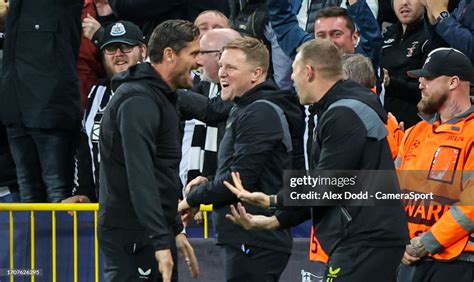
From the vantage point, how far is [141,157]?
7.23m

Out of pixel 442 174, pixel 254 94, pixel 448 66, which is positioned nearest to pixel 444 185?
pixel 442 174

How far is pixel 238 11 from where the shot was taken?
39.5 ft

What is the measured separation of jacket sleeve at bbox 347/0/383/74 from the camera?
34.7 ft

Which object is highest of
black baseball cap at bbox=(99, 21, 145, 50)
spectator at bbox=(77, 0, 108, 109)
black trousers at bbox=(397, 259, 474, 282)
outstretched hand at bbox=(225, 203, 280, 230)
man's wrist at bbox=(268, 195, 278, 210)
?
black baseball cap at bbox=(99, 21, 145, 50)

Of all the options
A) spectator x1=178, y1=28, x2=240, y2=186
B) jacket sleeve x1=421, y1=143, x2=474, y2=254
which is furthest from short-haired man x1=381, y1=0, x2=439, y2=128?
jacket sleeve x1=421, y1=143, x2=474, y2=254

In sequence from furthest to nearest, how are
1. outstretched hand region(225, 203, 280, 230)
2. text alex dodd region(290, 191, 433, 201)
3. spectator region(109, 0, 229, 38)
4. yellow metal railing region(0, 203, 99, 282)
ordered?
spectator region(109, 0, 229, 38), yellow metal railing region(0, 203, 99, 282), outstretched hand region(225, 203, 280, 230), text alex dodd region(290, 191, 433, 201)

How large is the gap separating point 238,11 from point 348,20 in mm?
2096

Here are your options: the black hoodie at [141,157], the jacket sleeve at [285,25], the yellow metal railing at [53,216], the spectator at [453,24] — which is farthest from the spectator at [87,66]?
the black hoodie at [141,157]

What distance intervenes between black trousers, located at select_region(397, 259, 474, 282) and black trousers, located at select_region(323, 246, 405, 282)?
40.3 inches

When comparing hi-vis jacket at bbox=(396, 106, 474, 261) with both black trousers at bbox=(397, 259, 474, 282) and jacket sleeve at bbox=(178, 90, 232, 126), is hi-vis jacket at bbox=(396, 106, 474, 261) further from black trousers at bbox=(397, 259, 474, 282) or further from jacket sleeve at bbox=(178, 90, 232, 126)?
jacket sleeve at bbox=(178, 90, 232, 126)

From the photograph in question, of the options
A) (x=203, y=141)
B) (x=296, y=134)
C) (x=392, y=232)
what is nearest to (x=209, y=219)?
(x=203, y=141)

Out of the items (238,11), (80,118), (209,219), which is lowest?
(209,219)

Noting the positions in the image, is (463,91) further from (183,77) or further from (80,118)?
(80,118)

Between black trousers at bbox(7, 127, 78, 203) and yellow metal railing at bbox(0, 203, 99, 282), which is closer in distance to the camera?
yellow metal railing at bbox(0, 203, 99, 282)
